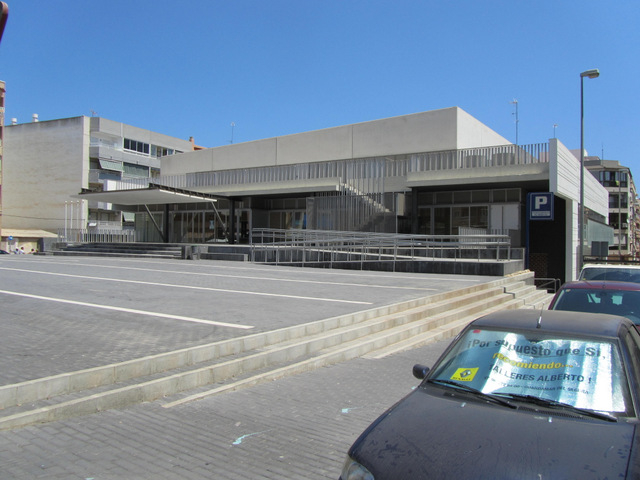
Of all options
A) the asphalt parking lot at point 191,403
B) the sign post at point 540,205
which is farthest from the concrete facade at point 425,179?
the asphalt parking lot at point 191,403

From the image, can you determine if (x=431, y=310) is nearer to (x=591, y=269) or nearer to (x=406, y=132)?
(x=591, y=269)

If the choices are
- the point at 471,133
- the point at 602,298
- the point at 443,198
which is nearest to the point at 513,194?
the point at 443,198

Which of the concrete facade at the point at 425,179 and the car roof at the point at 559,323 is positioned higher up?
the concrete facade at the point at 425,179

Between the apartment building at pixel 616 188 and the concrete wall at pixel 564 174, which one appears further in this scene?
the apartment building at pixel 616 188

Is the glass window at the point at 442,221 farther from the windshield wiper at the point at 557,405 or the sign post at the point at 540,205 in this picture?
the windshield wiper at the point at 557,405

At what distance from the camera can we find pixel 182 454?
4.08 metres

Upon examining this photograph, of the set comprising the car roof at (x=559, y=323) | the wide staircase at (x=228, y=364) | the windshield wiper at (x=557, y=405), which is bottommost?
the wide staircase at (x=228, y=364)

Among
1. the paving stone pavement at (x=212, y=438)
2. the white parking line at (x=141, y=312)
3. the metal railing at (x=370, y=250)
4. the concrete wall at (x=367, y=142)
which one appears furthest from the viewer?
the concrete wall at (x=367, y=142)

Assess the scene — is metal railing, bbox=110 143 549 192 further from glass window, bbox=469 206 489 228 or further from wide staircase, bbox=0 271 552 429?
wide staircase, bbox=0 271 552 429

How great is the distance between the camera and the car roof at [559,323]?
364 centimetres

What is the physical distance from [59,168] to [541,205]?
192ft

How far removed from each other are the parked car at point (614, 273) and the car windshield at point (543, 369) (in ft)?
20.6

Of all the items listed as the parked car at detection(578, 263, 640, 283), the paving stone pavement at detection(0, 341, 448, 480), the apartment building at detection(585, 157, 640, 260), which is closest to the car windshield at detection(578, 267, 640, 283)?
the parked car at detection(578, 263, 640, 283)

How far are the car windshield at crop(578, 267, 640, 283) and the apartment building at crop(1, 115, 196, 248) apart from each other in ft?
194
